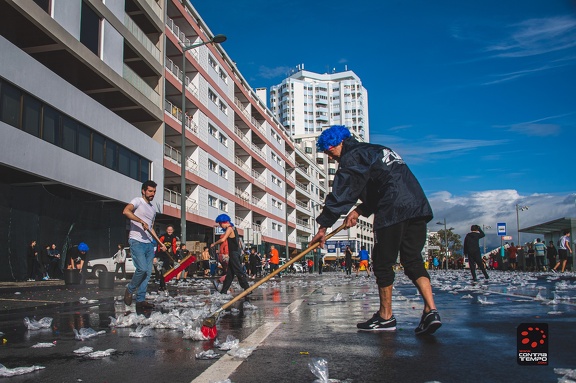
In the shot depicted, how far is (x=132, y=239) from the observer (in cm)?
781

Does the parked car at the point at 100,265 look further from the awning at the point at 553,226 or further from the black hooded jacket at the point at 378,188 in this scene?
the awning at the point at 553,226

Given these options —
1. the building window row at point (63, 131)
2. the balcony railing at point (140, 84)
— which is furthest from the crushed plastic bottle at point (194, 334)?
the balcony railing at point (140, 84)

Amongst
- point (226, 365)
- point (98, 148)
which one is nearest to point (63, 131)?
point (98, 148)

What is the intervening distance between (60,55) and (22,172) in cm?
591

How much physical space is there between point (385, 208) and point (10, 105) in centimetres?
1742

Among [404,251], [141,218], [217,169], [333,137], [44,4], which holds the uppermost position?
[44,4]

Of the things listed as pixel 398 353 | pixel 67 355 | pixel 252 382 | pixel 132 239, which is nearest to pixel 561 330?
pixel 398 353

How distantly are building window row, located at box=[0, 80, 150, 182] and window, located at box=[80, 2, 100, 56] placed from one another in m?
3.76

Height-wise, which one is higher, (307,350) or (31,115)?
(31,115)

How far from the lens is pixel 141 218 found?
25.9 feet

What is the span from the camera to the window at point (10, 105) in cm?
1805

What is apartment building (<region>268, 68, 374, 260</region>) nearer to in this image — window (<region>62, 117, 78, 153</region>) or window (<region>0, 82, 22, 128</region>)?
window (<region>62, 117, 78, 153</region>)

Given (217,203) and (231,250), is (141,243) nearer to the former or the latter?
(231,250)

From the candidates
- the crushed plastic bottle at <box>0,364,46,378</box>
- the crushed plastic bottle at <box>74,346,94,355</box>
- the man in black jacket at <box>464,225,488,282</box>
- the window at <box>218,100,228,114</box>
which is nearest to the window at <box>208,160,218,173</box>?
the window at <box>218,100,228,114</box>
